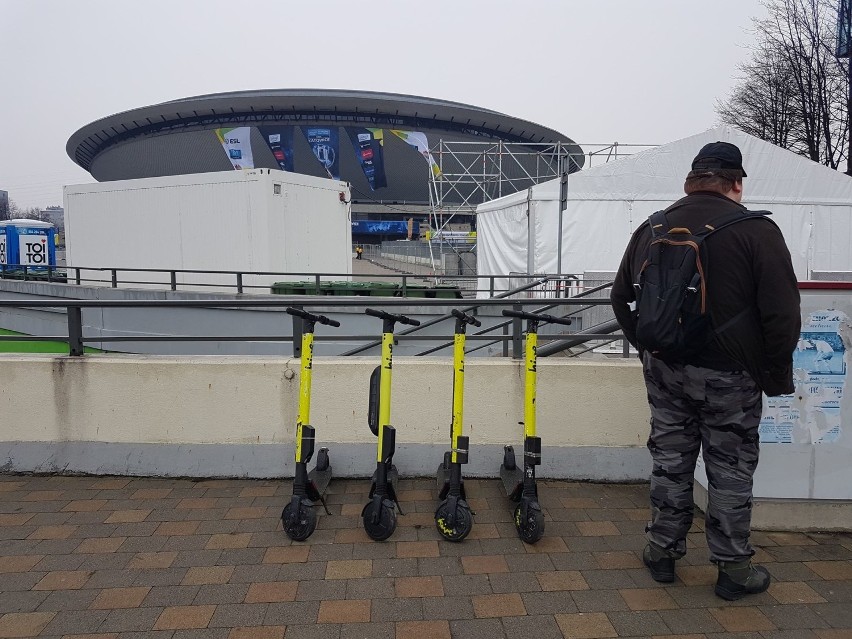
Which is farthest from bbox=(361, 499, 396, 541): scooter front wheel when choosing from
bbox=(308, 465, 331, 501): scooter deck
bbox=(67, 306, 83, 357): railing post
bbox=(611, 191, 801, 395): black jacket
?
bbox=(67, 306, 83, 357): railing post

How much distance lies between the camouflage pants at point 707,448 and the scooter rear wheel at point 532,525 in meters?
0.63

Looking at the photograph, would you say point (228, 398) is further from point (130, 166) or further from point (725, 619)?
point (130, 166)

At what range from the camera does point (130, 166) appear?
76625 millimetres

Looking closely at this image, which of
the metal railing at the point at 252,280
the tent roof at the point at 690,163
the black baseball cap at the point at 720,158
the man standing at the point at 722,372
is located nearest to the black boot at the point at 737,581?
the man standing at the point at 722,372

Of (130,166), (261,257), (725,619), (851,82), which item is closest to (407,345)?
(261,257)

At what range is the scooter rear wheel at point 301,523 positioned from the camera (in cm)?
354

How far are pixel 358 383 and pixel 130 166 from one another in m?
83.1

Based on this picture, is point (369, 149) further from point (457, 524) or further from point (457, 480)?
point (457, 524)

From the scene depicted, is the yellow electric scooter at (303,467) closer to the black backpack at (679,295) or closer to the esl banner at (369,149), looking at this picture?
the black backpack at (679,295)

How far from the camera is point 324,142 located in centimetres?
6975

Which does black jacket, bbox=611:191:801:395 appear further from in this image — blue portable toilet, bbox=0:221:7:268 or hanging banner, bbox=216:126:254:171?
hanging banner, bbox=216:126:254:171

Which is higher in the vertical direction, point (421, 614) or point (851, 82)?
point (851, 82)

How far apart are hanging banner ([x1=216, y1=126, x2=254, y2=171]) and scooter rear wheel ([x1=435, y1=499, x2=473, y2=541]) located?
2832 inches

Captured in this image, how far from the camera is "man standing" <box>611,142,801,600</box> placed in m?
2.76
